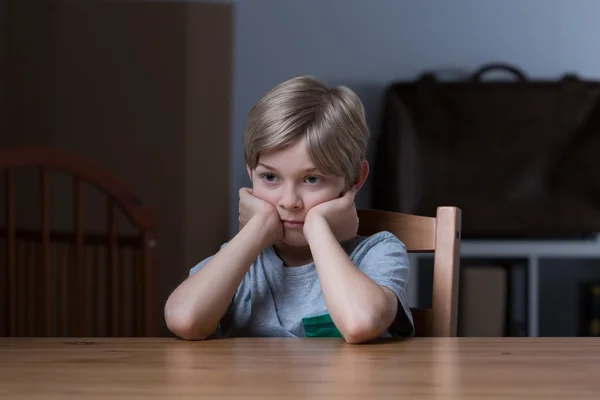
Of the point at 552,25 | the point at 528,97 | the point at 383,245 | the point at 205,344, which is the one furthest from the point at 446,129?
the point at 205,344

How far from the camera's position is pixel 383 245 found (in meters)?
1.15

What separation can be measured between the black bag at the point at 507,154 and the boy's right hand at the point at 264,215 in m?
1.67

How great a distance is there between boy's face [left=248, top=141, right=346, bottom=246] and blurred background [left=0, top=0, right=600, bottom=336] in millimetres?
1567

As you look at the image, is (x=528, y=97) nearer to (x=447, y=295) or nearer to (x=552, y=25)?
(x=552, y=25)

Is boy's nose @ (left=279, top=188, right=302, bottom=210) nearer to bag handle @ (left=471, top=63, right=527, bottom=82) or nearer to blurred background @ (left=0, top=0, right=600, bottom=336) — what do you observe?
blurred background @ (left=0, top=0, right=600, bottom=336)

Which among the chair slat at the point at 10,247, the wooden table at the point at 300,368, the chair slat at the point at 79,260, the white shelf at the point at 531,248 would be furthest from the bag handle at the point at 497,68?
the wooden table at the point at 300,368

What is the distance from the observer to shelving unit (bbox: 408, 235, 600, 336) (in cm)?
281

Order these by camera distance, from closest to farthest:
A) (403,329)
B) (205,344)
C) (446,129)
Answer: (205,344)
(403,329)
(446,129)

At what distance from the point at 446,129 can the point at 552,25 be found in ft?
1.85

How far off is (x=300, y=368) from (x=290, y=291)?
0.42 metres

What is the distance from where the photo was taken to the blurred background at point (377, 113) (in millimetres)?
2795

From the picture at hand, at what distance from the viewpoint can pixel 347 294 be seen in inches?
39.0

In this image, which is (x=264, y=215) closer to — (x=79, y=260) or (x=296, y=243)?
(x=296, y=243)

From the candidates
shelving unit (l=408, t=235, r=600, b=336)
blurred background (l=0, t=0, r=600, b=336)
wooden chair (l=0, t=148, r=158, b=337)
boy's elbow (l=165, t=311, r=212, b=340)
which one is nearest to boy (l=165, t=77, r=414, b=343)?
boy's elbow (l=165, t=311, r=212, b=340)
